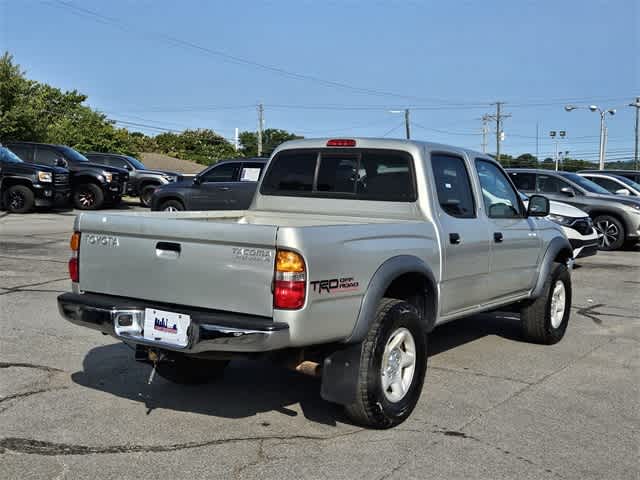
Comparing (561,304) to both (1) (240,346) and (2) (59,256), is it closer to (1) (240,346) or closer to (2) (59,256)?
(1) (240,346)

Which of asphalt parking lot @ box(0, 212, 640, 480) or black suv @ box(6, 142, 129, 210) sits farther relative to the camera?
black suv @ box(6, 142, 129, 210)

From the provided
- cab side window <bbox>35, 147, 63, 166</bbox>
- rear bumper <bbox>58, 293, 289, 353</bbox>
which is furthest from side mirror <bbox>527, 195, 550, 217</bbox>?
cab side window <bbox>35, 147, 63, 166</bbox>

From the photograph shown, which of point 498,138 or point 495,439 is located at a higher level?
point 498,138

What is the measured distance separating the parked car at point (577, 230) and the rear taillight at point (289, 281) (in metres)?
8.63

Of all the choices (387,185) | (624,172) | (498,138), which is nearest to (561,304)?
(387,185)

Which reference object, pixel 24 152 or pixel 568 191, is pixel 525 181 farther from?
pixel 24 152

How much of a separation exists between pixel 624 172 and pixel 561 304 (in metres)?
14.9

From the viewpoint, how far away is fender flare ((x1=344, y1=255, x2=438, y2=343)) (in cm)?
420

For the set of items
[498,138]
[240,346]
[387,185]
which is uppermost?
[498,138]

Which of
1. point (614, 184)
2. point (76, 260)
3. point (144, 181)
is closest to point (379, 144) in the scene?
point (76, 260)

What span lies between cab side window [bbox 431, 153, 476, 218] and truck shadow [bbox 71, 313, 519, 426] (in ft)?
5.65

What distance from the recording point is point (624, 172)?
20484mm

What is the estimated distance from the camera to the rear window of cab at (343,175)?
211 inches

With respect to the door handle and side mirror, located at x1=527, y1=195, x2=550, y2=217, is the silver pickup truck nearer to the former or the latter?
the door handle
